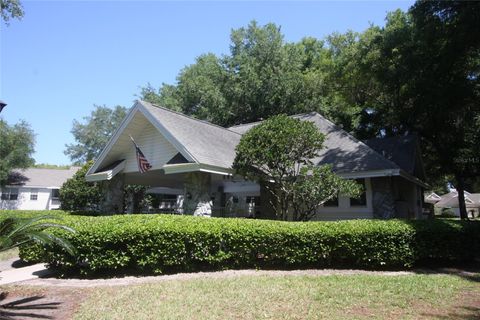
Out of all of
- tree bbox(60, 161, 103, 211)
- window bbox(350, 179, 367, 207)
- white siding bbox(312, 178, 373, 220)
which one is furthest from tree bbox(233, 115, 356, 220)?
tree bbox(60, 161, 103, 211)

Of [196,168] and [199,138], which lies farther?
[199,138]

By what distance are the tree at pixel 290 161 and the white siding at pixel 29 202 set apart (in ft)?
122

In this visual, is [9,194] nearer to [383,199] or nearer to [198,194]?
Answer: [198,194]

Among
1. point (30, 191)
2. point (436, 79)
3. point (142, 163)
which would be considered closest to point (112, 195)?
point (142, 163)

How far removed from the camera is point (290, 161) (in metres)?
12.2

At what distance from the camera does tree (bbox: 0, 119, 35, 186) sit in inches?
1505

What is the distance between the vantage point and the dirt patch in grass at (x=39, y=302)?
19.7 ft

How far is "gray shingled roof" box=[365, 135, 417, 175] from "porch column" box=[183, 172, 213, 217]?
8.62 m

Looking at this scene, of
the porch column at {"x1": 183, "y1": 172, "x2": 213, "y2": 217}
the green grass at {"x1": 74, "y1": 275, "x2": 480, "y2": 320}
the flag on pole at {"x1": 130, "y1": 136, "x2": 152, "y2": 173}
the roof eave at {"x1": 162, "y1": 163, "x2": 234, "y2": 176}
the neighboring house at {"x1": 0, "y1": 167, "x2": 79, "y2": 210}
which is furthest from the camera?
the neighboring house at {"x1": 0, "y1": 167, "x2": 79, "y2": 210}

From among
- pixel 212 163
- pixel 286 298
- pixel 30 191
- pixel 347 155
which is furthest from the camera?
pixel 30 191

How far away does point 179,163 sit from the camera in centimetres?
1311

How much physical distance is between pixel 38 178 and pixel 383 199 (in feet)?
137

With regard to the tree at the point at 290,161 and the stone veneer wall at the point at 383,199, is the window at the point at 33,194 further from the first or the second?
the stone veneer wall at the point at 383,199

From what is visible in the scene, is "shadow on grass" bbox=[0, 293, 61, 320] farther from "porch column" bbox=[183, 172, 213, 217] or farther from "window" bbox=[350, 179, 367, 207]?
"window" bbox=[350, 179, 367, 207]
